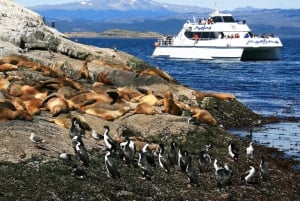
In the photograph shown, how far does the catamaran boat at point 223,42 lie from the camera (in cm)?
7038

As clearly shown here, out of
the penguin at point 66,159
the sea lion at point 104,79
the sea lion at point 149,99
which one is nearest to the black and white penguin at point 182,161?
the penguin at point 66,159

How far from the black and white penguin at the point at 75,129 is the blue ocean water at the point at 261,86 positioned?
7112 mm

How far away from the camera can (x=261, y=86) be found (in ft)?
143

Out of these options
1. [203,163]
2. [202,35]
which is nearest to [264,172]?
[203,163]

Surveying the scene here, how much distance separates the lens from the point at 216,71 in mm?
57312

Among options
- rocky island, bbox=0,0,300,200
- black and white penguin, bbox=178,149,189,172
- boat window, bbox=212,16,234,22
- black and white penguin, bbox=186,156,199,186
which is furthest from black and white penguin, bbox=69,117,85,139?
boat window, bbox=212,16,234,22

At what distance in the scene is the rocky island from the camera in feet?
41.6

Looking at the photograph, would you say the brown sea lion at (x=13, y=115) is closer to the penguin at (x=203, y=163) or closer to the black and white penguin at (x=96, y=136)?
the black and white penguin at (x=96, y=136)

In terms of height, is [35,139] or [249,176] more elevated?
[35,139]

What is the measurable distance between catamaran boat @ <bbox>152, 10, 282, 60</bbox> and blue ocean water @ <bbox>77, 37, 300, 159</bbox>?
135 centimetres

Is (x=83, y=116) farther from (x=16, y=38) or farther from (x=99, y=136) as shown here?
(x=16, y=38)

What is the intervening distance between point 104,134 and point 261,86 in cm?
2925

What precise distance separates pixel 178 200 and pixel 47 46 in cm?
1648

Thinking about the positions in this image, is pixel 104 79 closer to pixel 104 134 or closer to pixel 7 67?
pixel 7 67
